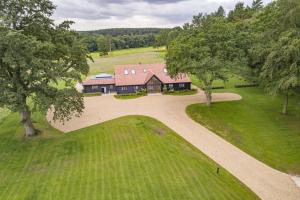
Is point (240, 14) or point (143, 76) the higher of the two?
point (240, 14)

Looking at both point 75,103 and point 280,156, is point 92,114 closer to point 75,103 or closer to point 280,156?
point 75,103

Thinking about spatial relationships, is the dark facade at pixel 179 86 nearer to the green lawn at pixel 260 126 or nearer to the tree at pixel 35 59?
the green lawn at pixel 260 126

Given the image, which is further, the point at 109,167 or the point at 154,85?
the point at 154,85

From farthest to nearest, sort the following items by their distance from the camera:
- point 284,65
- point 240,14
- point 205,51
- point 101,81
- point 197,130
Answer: point 240,14
point 101,81
point 205,51
point 284,65
point 197,130

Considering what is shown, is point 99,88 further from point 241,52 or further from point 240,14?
point 240,14

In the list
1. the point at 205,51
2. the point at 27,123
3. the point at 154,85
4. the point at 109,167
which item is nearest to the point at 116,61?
the point at 154,85

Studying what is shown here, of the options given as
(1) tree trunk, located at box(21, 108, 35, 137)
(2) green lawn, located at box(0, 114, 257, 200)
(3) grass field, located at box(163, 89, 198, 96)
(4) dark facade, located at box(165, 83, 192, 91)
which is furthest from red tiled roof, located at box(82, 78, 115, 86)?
(1) tree trunk, located at box(21, 108, 35, 137)

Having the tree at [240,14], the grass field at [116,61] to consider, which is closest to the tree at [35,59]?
the grass field at [116,61]
